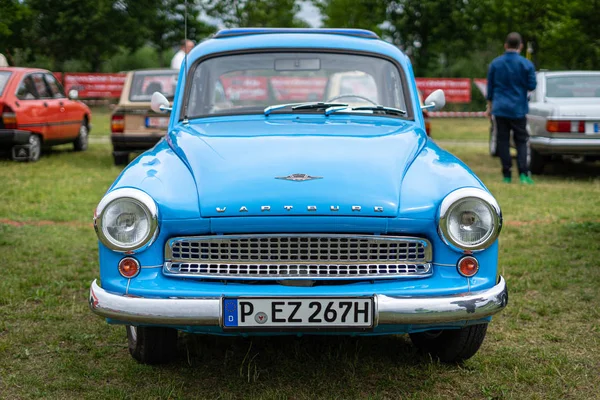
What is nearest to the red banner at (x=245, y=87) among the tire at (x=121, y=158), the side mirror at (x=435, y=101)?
the side mirror at (x=435, y=101)

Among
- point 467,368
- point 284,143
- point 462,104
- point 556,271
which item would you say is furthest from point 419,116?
point 462,104

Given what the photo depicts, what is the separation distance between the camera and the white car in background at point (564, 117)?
10.8m

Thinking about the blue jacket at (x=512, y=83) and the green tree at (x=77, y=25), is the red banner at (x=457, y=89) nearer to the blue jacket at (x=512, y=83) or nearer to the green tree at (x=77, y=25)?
the green tree at (x=77, y=25)

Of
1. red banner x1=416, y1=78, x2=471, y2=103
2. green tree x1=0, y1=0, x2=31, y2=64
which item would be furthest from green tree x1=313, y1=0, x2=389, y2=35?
green tree x1=0, y1=0, x2=31, y2=64

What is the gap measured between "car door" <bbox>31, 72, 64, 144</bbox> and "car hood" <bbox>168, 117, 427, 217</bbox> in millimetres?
9566

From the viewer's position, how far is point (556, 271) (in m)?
5.92

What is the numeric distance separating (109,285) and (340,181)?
3.54ft

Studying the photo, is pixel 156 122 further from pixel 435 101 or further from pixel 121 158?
pixel 435 101

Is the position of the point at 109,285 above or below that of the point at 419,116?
below

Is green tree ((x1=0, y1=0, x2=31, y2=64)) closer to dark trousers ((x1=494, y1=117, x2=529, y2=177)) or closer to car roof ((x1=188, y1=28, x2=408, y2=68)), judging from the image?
car roof ((x1=188, y1=28, x2=408, y2=68))

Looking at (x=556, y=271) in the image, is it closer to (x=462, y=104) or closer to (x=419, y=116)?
(x=419, y=116)

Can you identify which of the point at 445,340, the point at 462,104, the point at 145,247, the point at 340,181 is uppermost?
Result: the point at 340,181

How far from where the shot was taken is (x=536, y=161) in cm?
1187

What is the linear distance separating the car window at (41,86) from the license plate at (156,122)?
93.1 inches
